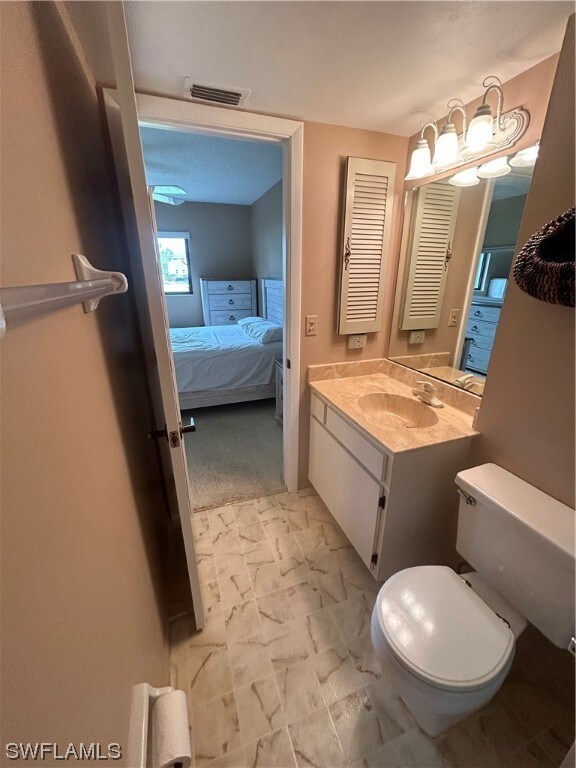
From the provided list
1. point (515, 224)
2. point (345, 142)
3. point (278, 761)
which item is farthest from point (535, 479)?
point (345, 142)

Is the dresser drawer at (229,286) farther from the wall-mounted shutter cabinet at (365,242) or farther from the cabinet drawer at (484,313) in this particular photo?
the cabinet drawer at (484,313)

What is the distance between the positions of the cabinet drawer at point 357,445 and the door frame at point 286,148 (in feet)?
1.13

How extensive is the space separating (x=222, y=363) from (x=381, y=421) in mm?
2041

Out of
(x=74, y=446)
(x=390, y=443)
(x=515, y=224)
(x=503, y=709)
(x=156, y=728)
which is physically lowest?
(x=503, y=709)

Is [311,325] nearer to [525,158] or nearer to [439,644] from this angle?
[525,158]

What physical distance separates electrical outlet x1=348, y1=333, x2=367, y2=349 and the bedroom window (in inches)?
157

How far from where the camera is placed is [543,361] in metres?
1.01

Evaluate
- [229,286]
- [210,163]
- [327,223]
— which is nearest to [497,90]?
[327,223]

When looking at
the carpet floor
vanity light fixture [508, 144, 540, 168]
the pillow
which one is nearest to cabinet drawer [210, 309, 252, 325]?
the pillow

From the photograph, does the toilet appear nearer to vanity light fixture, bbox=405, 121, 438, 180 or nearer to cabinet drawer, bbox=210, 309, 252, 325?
vanity light fixture, bbox=405, 121, 438, 180

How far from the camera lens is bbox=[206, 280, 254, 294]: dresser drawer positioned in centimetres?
501

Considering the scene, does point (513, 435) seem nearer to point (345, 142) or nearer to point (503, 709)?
point (503, 709)

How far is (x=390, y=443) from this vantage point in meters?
1.25

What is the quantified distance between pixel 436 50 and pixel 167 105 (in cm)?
107
